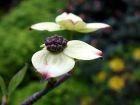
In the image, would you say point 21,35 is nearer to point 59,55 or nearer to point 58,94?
point 58,94

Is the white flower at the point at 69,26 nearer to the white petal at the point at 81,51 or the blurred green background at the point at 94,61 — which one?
the white petal at the point at 81,51

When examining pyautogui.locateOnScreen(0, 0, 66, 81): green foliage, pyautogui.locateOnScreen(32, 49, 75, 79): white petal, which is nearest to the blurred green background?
pyautogui.locateOnScreen(0, 0, 66, 81): green foliage

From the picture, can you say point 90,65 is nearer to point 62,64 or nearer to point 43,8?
point 43,8

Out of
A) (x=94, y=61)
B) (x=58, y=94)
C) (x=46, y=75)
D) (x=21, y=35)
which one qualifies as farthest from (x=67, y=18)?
(x=21, y=35)

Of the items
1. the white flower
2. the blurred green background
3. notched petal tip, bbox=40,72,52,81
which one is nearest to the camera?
notched petal tip, bbox=40,72,52,81

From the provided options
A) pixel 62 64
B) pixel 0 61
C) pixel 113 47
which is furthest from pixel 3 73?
pixel 62 64

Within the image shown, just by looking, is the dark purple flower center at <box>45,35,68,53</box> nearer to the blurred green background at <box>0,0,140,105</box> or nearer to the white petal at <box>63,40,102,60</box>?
the white petal at <box>63,40,102,60</box>

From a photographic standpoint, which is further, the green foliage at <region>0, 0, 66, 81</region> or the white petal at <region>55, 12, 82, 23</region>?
the green foliage at <region>0, 0, 66, 81</region>

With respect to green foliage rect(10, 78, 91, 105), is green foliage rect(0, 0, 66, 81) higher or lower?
higher
